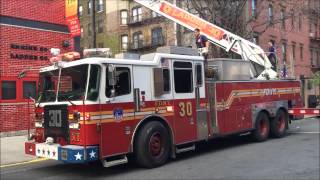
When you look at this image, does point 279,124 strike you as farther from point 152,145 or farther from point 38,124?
point 38,124

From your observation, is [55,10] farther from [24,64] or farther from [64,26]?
[24,64]

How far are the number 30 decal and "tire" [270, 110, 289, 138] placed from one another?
440cm

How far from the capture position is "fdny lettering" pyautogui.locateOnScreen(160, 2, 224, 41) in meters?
14.8

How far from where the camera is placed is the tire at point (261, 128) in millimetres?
13356

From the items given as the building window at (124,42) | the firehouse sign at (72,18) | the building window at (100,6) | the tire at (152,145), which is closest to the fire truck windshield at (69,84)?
the tire at (152,145)

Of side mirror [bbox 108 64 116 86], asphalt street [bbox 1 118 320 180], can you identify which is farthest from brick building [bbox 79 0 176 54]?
side mirror [bbox 108 64 116 86]

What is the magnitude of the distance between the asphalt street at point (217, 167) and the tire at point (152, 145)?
0.19m

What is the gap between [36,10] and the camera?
16875 mm

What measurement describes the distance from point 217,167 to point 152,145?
1.45m

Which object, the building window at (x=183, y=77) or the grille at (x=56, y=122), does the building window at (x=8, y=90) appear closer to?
the grille at (x=56, y=122)

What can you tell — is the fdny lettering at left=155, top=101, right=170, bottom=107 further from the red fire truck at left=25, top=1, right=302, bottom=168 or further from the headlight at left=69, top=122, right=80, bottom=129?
the headlight at left=69, top=122, right=80, bottom=129

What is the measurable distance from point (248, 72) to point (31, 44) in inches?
312

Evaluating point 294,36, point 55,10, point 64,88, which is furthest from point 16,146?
point 294,36

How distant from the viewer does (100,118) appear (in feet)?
29.1
